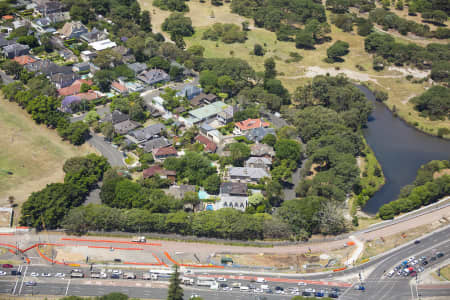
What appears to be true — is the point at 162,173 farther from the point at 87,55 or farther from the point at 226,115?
the point at 87,55

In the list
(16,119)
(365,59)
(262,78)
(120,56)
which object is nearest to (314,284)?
(262,78)

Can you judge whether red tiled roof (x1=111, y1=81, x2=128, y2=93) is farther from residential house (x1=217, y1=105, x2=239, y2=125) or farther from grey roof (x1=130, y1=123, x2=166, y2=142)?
residential house (x1=217, y1=105, x2=239, y2=125)

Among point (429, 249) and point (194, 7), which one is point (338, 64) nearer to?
point (194, 7)

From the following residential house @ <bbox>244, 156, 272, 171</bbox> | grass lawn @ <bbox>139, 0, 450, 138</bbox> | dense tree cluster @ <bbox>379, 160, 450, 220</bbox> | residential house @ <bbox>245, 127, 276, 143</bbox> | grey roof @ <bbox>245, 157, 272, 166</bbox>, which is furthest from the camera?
grass lawn @ <bbox>139, 0, 450, 138</bbox>

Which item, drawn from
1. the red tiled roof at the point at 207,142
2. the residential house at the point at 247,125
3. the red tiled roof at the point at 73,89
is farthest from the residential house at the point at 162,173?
the red tiled roof at the point at 73,89

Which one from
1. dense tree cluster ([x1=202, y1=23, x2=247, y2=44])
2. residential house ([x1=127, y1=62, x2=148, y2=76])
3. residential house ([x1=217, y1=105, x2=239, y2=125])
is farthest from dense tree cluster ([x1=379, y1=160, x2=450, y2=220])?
dense tree cluster ([x1=202, y1=23, x2=247, y2=44])
